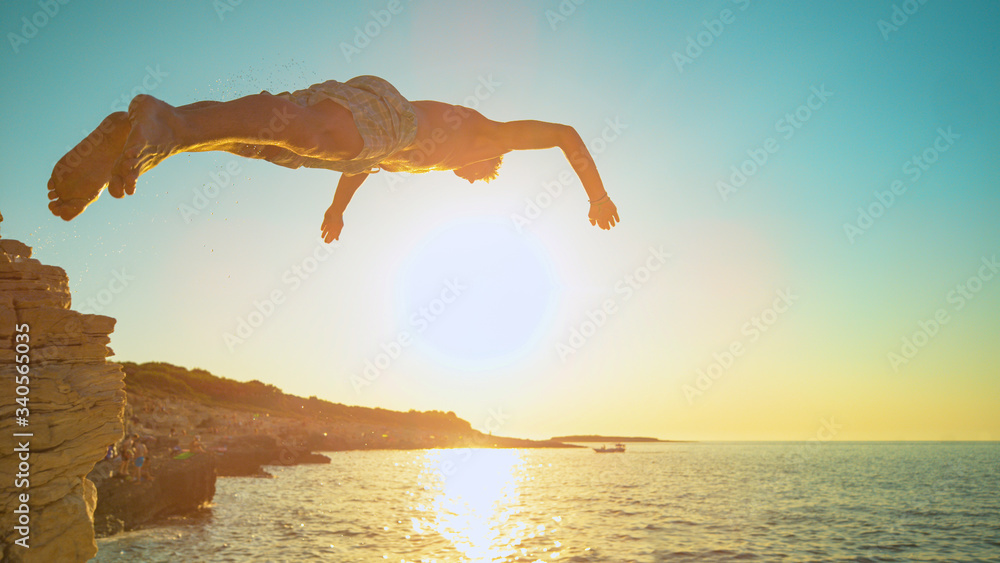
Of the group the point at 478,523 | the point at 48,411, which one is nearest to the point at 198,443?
the point at 478,523

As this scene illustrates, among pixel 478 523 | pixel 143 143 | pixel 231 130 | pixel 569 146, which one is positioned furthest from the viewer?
pixel 478 523

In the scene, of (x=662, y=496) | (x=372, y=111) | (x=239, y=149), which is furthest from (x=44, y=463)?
(x=662, y=496)

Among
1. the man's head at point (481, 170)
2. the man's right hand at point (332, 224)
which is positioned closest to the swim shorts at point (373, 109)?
the man's head at point (481, 170)

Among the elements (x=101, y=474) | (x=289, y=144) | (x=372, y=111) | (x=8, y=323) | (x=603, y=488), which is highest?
(x=372, y=111)

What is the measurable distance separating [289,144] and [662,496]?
42652 mm

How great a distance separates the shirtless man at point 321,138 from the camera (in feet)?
9.14

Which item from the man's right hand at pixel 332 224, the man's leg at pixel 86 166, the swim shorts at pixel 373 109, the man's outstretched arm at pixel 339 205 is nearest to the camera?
the man's leg at pixel 86 166

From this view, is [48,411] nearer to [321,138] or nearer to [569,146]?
[321,138]

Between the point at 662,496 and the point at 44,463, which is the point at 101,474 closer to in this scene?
the point at 44,463

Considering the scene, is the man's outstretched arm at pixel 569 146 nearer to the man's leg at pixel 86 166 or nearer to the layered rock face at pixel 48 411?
the man's leg at pixel 86 166

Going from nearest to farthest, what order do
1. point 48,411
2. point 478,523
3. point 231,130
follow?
point 231,130, point 48,411, point 478,523

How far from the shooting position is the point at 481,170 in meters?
4.45

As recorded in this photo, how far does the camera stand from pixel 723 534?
982 inches

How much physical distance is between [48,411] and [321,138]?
4658 mm
